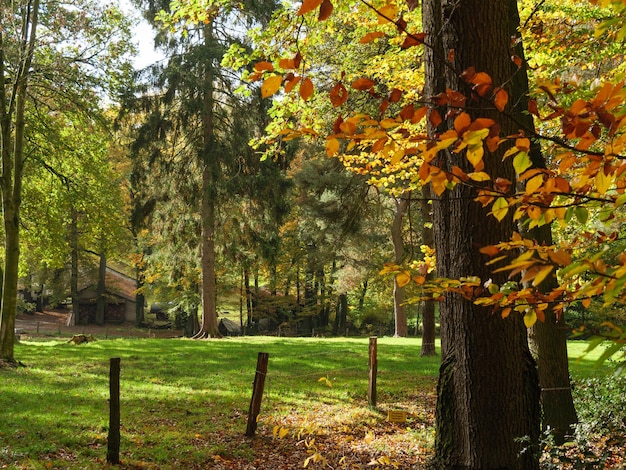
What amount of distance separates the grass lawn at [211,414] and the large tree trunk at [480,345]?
120 cm

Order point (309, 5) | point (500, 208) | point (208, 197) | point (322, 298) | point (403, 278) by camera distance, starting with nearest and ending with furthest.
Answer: point (309, 5), point (500, 208), point (403, 278), point (208, 197), point (322, 298)

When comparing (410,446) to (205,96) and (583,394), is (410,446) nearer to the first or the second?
(583,394)

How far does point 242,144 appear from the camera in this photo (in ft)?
72.1

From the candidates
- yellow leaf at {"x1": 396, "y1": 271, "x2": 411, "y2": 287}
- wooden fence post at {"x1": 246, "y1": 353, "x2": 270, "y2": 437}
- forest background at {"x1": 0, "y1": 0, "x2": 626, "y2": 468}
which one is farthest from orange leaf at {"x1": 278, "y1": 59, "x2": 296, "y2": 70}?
wooden fence post at {"x1": 246, "y1": 353, "x2": 270, "y2": 437}

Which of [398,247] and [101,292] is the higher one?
[398,247]

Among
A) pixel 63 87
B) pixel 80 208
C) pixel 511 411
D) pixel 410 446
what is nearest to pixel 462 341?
pixel 511 411

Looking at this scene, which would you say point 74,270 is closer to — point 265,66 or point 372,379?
point 372,379

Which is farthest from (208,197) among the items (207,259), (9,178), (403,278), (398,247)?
(403,278)

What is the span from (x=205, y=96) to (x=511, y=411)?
2078 cm

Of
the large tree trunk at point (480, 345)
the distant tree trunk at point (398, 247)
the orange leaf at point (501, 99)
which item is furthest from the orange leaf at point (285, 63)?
the distant tree trunk at point (398, 247)

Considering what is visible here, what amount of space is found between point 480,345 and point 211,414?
6157mm

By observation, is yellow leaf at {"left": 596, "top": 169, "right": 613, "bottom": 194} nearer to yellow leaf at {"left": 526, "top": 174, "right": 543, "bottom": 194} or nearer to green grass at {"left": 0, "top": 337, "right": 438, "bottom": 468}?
yellow leaf at {"left": 526, "top": 174, "right": 543, "bottom": 194}

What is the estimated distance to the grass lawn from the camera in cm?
627

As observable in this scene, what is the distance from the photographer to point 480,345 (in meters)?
3.09
